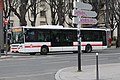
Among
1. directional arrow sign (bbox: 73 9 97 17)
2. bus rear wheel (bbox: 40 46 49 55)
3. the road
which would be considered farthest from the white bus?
directional arrow sign (bbox: 73 9 97 17)

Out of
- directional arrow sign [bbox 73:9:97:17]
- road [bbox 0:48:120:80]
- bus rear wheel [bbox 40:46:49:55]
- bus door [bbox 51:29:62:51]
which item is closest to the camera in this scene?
road [bbox 0:48:120:80]

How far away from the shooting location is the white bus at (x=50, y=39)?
3309 cm

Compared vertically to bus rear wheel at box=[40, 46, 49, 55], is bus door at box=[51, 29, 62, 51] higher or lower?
higher

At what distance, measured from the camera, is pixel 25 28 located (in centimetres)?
3303

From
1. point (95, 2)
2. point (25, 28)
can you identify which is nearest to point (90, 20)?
point (25, 28)

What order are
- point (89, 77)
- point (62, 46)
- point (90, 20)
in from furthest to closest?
1. point (62, 46)
2. point (90, 20)
3. point (89, 77)

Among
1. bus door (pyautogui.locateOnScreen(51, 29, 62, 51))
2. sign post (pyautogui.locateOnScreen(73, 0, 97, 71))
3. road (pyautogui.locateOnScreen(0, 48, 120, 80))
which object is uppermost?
sign post (pyautogui.locateOnScreen(73, 0, 97, 71))

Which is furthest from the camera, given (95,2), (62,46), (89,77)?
(95,2)

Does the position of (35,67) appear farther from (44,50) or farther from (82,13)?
(44,50)

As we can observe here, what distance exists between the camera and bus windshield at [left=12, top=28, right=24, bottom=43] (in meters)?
33.2

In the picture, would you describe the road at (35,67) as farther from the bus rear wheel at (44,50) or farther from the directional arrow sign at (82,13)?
the bus rear wheel at (44,50)

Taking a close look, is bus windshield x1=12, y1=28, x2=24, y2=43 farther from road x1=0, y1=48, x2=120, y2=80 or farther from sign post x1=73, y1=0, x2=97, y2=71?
sign post x1=73, y1=0, x2=97, y2=71

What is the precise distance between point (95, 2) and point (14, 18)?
30067 mm

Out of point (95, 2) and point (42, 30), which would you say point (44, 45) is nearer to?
point (42, 30)
